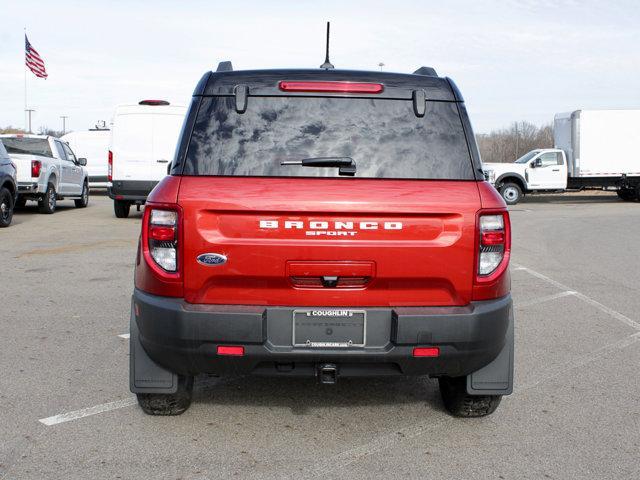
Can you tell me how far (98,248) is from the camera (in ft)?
39.8

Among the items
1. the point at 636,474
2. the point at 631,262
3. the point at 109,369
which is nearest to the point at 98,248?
the point at 109,369

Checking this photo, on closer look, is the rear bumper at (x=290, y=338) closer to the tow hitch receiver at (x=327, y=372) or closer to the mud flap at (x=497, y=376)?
the tow hitch receiver at (x=327, y=372)

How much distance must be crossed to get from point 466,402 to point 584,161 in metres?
25.4

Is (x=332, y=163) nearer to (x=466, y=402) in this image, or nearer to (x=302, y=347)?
(x=302, y=347)

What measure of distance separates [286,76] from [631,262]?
910cm

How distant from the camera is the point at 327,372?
12.1ft

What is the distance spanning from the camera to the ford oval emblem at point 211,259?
11.7 ft

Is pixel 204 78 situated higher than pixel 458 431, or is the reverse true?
pixel 204 78

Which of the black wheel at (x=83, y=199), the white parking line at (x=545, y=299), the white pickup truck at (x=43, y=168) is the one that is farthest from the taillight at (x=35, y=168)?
the white parking line at (x=545, y=299)

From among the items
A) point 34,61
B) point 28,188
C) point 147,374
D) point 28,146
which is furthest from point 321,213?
point 34,61

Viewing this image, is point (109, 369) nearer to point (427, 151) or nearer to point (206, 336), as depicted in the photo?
point (206, 336)

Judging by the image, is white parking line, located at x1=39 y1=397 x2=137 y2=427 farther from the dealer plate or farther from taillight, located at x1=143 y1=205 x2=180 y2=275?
the dealer plate

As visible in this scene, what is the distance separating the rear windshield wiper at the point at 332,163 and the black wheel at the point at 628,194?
27.7 metres

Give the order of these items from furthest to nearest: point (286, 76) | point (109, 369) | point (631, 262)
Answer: point (631, 262), point (109, 369), point (286, 76)
